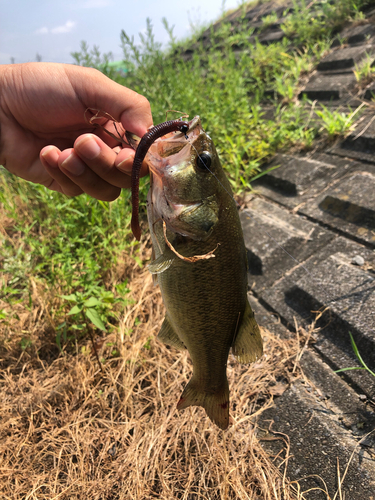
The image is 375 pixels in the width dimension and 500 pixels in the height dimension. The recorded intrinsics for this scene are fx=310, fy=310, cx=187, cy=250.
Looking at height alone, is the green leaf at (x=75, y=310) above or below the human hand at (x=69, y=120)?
below

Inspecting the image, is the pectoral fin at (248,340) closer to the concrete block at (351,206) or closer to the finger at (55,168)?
the finger at (55,168)

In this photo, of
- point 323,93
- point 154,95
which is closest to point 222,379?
point 154,95

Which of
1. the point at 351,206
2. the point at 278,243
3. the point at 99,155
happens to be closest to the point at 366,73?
the point at 351,206

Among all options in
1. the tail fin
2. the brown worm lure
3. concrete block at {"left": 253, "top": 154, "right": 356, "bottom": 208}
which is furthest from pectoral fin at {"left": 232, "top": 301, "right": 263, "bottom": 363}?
concrete block at {"left": 253, "top": 154, "right": 356, "bottom": 208}

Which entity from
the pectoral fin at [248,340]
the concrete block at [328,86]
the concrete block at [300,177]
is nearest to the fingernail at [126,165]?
the pectoral fin at [248,340]

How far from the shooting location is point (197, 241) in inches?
52.4

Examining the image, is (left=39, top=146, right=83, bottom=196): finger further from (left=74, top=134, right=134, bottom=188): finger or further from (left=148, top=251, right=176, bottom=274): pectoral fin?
(left=148, top=251, right=176, bottom=274): pectoral fin

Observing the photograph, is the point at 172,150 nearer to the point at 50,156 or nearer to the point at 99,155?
the point at 99,155

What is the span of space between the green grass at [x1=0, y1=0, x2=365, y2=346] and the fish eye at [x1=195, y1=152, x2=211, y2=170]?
1379mm

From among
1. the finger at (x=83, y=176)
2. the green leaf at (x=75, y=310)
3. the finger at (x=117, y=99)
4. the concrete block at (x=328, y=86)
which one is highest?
the finger at (x=117, y=99)

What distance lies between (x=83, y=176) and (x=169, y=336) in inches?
40.3

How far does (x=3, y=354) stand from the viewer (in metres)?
2.53

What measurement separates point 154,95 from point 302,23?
3602 mm

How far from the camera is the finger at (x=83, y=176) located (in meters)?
1.70
